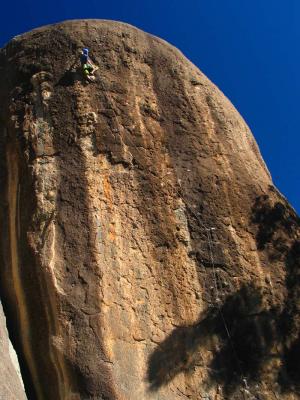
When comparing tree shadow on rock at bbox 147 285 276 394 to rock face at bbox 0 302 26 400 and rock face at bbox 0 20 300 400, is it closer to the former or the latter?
rock face at bbox 0 20 300 400

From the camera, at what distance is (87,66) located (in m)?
10.7

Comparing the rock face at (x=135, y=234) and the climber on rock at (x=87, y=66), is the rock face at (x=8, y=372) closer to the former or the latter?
the rock face at (x=135, y=234)

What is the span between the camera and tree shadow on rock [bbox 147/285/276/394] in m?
8.47

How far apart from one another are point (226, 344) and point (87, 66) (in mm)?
5421

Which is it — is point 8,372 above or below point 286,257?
below

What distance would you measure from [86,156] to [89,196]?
78 centimetres

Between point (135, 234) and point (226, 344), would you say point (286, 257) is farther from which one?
point (135, 234)

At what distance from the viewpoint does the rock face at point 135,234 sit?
27.7 feet

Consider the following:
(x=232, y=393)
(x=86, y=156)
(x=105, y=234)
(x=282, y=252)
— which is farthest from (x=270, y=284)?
(x=86, y=156)

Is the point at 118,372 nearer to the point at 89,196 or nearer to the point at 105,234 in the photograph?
the point at 105,234

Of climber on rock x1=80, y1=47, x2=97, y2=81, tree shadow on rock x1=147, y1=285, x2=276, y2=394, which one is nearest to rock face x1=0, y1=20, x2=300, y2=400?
tree shadow on rock x1=147, y1=285, x2=276, y2=394

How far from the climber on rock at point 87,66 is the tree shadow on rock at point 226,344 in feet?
15.2

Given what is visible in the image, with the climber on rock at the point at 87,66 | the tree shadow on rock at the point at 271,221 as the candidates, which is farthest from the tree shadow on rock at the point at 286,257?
the climber on rock at the point at 87,66

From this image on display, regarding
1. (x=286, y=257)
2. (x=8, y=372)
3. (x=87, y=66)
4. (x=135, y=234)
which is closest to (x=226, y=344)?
(x=286, y=257)
